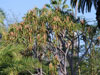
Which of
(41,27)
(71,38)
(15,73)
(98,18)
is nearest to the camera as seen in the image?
(15,73)

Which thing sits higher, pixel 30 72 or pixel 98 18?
pixel 98 18

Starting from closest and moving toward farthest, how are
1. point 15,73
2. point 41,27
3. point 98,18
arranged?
1. point 15,73
2. point 98,18
3. point 41,27

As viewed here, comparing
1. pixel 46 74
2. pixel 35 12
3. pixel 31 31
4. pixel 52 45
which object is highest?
pixel 35 12

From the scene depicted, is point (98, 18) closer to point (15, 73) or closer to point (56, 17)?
point (56, 17)

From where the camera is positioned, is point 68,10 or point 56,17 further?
point 68,10

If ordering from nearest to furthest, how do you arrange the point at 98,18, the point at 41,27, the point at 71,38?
1. the point at 98,18
2. the point at 41,27
3. the point at 71,38

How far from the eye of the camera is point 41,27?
1185 centimetres

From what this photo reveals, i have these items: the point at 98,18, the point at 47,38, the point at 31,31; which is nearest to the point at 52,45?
the point at 47,38

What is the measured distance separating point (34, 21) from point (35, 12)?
0.64 meters

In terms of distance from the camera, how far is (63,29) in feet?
39.3

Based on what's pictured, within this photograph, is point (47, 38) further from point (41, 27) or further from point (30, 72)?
point (30, 72)

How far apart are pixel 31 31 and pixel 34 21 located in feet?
2.06

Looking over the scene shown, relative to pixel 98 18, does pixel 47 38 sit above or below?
below

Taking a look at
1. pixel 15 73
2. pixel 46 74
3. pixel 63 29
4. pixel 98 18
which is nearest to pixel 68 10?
pixel 63 29
